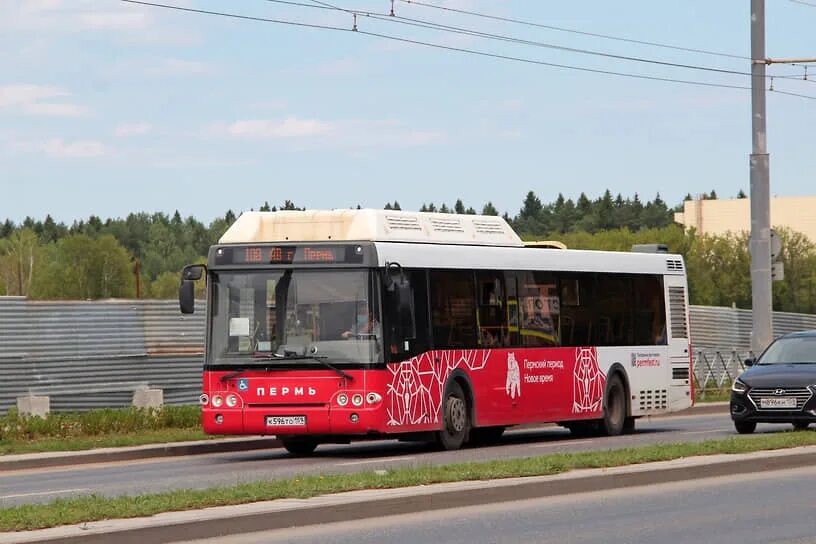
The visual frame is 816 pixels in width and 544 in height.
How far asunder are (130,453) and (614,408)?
8.33 m

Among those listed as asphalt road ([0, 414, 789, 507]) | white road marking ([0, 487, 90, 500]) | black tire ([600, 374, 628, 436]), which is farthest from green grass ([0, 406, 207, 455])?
white road marking ([0, 487, 90, 500])

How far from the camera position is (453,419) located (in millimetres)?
23281

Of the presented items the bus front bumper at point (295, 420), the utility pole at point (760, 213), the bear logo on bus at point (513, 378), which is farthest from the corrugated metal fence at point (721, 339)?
the bus front bumper at point (295, 420)

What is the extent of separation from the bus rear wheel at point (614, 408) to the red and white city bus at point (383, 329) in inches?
42.2

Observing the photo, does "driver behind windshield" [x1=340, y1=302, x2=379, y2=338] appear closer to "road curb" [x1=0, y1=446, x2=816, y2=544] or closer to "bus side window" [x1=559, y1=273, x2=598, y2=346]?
"bus side window" [x1=559, y1=273, x2=598, y2=346]

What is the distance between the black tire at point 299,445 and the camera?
23.7 meters

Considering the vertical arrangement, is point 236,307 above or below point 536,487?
above

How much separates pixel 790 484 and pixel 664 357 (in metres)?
12.3

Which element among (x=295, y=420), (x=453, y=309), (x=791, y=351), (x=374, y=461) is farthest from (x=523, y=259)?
(x=374, y=461)

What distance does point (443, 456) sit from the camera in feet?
70.8

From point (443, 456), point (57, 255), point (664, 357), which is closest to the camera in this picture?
point (443, 456)

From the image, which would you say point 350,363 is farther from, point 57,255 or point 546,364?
point 57,255

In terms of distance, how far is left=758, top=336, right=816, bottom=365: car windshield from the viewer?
87.0ft

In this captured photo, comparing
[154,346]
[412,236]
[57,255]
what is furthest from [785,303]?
[412,236]
